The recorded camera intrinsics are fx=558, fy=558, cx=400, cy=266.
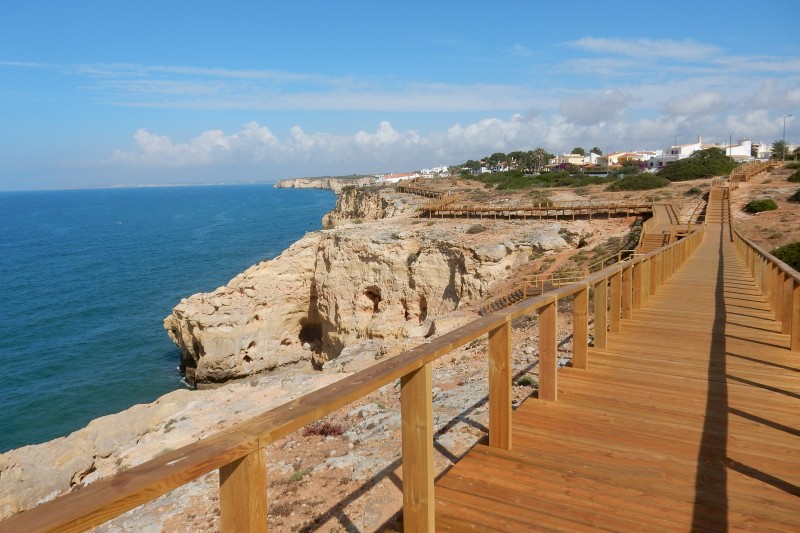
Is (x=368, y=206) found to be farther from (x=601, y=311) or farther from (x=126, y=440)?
(x=601, y=311)

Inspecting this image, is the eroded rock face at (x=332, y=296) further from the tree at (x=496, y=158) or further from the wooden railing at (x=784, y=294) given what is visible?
the tree at (x=496, y=158)

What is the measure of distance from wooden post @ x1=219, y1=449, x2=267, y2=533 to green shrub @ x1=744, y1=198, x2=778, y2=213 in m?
40.4

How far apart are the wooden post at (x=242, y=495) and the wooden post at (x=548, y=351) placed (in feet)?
11.0

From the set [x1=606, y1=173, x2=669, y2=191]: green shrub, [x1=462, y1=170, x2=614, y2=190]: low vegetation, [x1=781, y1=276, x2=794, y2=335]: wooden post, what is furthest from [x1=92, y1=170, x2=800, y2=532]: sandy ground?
[x1=462, y1=170, x2=614, y2=190]: low vegetation

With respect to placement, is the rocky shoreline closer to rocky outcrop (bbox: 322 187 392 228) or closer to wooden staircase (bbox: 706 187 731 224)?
wooden staircase (bbox: 706 187 731 224)

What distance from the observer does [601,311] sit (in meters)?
6.85

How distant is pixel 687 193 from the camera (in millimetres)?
43094

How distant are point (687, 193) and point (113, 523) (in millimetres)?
45321

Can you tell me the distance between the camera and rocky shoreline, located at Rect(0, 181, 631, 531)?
12836 millimetres

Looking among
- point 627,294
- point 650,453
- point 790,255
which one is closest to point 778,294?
point 627,294

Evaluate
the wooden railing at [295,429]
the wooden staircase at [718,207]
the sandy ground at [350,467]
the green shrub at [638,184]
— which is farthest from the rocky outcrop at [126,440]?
the green shrub at [638,184]

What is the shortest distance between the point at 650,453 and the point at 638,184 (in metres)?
47.3

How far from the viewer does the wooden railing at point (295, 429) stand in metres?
1.53

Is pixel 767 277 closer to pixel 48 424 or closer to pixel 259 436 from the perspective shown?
pixel 259 436
